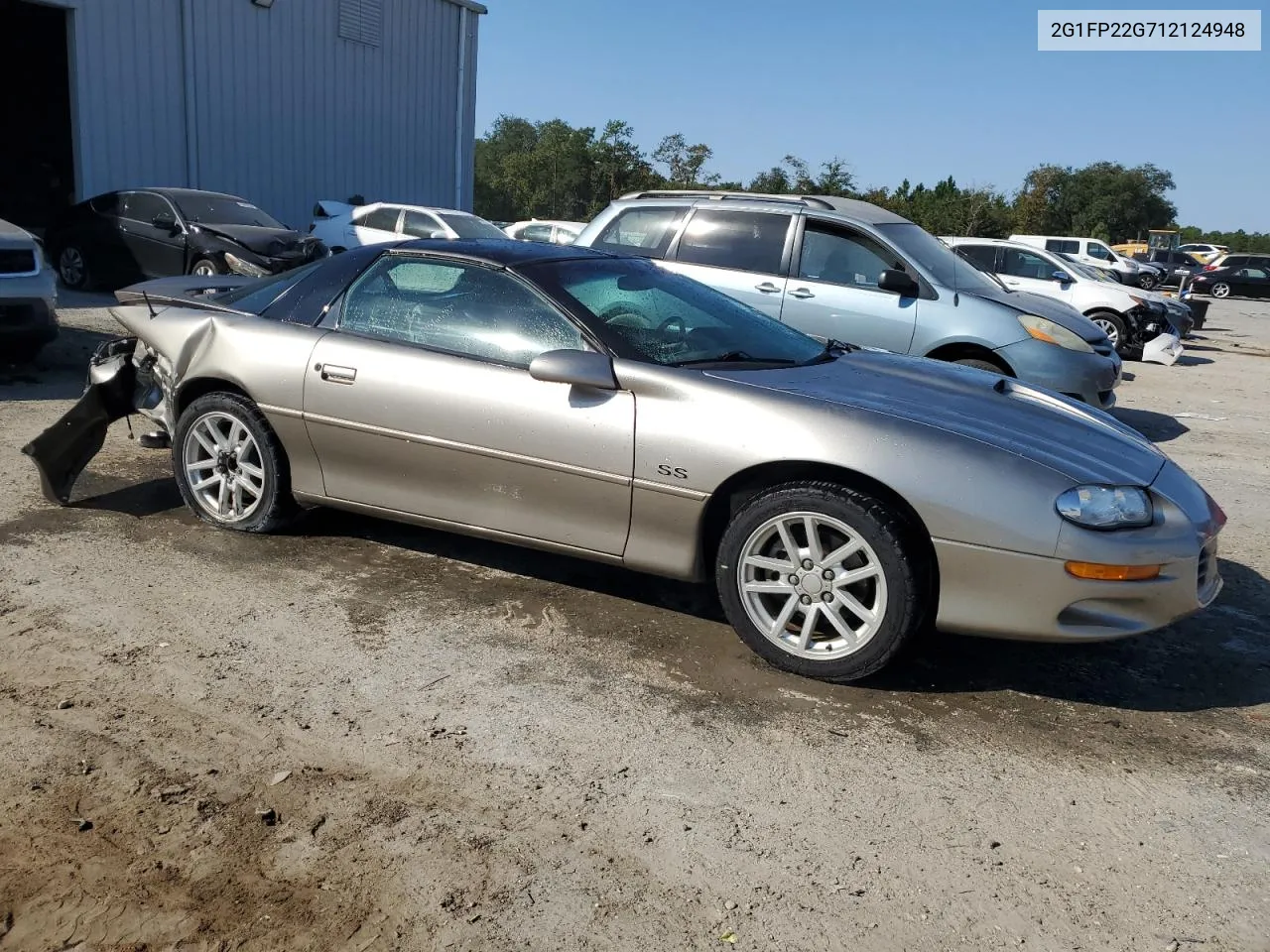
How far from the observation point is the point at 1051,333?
26.3 ft

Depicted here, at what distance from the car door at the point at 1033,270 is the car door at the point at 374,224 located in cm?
874

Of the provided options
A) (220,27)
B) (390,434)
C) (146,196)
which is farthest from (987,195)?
(390,434)

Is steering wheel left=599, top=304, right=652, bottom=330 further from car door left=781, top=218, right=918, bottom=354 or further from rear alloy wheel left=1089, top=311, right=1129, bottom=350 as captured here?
rear alloy wheel left=1089, top=311, right=1129, bottom=350

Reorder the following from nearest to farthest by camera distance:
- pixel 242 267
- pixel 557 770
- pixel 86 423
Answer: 1. pixel 557 770
2. pixel 86 423
3. pixel 242 267

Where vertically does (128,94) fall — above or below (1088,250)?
above

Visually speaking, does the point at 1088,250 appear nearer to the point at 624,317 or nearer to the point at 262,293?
the point at 624,317

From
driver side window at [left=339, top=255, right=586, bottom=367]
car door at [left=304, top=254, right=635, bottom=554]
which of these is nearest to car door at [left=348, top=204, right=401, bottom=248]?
driver side window at [left=339, top=255, right=586, bottom=367]

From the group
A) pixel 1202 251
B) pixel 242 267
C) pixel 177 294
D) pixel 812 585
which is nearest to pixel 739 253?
pixel 177 294

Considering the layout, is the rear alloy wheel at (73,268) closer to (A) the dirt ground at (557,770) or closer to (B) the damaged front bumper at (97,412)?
(B) the damaged front bumper at (97,412)

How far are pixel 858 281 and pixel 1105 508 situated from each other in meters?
4.62

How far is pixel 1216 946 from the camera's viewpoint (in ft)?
8.12

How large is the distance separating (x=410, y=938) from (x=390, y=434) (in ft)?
7.86

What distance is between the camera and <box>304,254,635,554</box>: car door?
4.05m

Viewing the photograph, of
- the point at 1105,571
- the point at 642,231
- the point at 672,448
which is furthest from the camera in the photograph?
the point at 642,231
